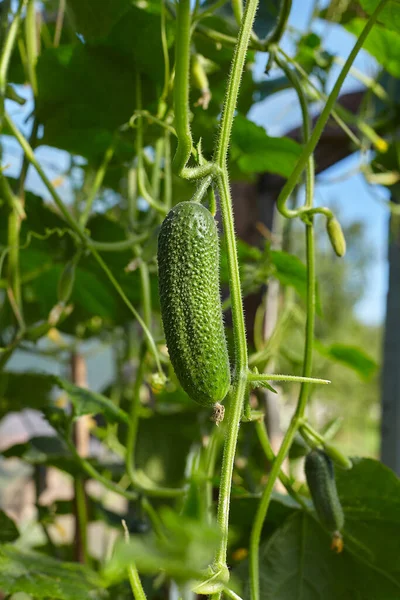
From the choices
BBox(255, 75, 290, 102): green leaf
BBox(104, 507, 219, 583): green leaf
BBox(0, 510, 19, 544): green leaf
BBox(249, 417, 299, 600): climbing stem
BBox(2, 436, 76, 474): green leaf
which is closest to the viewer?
BBox(104, 507, 219, 583): green leaf

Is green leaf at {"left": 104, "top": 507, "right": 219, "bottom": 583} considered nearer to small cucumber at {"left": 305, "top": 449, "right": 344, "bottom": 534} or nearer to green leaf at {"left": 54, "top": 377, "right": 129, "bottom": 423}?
small cucumber at {"left": 305, "top": 449, "right": 344, "bottom": 534}

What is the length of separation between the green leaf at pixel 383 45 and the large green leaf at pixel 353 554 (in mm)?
572

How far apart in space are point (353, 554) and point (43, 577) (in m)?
0.33

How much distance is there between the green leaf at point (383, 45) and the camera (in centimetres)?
91

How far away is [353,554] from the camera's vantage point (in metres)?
0.72

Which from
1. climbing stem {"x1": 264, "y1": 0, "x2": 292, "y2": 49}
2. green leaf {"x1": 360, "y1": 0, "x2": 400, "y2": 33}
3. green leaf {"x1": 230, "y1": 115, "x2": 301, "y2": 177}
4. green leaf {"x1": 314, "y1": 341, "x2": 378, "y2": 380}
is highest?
green leaf {"x1": 360, "y1": 0, "x2": 400, "y2": 33}

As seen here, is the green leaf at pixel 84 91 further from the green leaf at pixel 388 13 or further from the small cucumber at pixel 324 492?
the small cucumber at pixel 324 492

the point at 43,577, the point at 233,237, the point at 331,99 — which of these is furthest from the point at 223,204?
the point at 43,577

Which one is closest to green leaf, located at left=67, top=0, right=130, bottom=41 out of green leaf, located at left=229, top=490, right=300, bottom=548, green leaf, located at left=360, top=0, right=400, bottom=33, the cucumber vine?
the cucumber vine

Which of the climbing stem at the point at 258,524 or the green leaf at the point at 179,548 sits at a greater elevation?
the green leaf at the point at 179,548

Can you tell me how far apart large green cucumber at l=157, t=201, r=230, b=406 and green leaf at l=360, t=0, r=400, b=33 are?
39 centimetres

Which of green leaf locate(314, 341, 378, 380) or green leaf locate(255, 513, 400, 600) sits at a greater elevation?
green leaf locate(314, 341, 378, 380)

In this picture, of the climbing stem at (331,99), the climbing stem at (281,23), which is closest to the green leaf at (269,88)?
the climbing stem at (281,23)

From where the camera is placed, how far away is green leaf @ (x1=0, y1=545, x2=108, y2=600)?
0.60 metres
